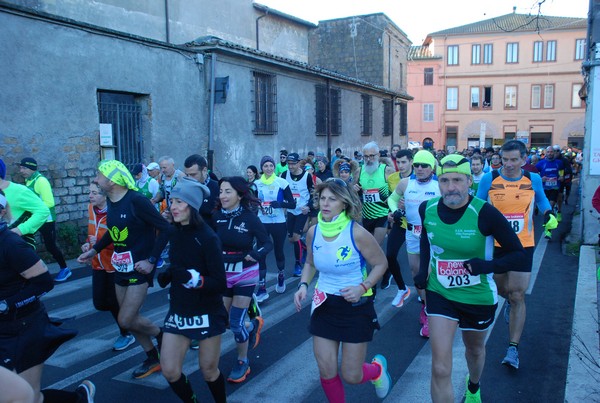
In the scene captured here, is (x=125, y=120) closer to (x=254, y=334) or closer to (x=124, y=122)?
(x=124, y=122)

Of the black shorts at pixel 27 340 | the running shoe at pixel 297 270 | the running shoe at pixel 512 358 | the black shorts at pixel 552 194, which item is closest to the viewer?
the black shorts at pixel 27 340

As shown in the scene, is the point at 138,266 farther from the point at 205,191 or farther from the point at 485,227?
the point at 485,227

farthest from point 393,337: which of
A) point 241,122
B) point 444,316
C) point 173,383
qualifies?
point 241,122

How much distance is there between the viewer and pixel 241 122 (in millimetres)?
15844

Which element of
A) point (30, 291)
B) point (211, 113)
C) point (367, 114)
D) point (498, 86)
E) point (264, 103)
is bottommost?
point (30, 291)

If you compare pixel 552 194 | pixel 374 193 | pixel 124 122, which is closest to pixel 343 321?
pixel 374 193

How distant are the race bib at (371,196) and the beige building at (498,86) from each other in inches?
1796

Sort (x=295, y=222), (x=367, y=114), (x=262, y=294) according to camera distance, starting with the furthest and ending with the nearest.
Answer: (x=367, y=114)
(x=295, y=222)
(x=262, y=294)

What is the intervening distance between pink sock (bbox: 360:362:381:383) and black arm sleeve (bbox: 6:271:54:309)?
2.24 meters

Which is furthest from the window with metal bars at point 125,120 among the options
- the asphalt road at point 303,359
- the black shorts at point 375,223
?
the black shorts at point 375,223

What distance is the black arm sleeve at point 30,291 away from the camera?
318 centimetres

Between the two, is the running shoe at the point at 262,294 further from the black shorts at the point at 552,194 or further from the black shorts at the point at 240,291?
the black shorts at the point at 552,194

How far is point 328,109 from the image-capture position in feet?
70.8

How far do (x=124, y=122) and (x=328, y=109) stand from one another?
10975 millimetres
